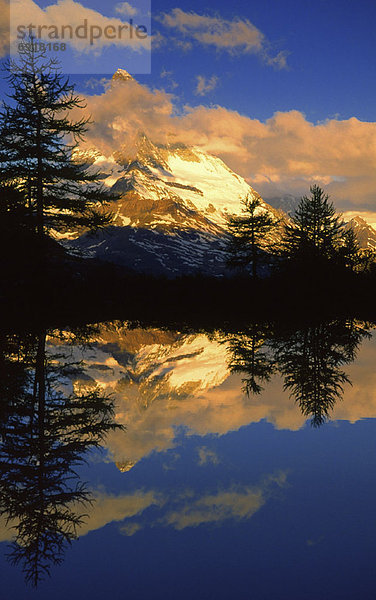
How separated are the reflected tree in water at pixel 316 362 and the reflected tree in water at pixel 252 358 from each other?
0.82 feet

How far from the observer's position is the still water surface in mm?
2510

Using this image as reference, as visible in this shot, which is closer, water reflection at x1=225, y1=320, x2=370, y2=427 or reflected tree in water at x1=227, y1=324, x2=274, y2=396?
water reflection at x1=225, y1=320, x2=370, y2=427

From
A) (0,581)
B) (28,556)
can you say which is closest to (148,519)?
(28,556)

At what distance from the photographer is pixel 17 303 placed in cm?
1973

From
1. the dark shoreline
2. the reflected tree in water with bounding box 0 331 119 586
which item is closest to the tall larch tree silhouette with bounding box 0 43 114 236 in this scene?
the dark shoreline

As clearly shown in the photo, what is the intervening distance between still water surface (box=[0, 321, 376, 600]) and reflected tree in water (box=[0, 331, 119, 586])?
0.01 m

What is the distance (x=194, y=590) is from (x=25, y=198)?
22.1 metres

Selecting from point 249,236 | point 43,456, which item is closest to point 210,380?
point 43,456

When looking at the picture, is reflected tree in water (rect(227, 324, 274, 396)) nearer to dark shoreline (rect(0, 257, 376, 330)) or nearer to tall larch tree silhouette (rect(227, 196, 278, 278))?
dark shoreline (rect(0, 257, 376, 330))

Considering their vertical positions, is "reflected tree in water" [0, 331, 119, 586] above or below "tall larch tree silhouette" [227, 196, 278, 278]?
below

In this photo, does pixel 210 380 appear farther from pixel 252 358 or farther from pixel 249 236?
pixel 249 236

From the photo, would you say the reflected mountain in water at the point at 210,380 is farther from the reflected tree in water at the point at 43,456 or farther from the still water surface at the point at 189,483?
the reflected tree in water at the point at 43,456

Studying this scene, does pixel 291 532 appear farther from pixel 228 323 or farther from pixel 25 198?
pixel 25 198

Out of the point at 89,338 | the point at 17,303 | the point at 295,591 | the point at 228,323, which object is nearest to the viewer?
the point at 295,591
